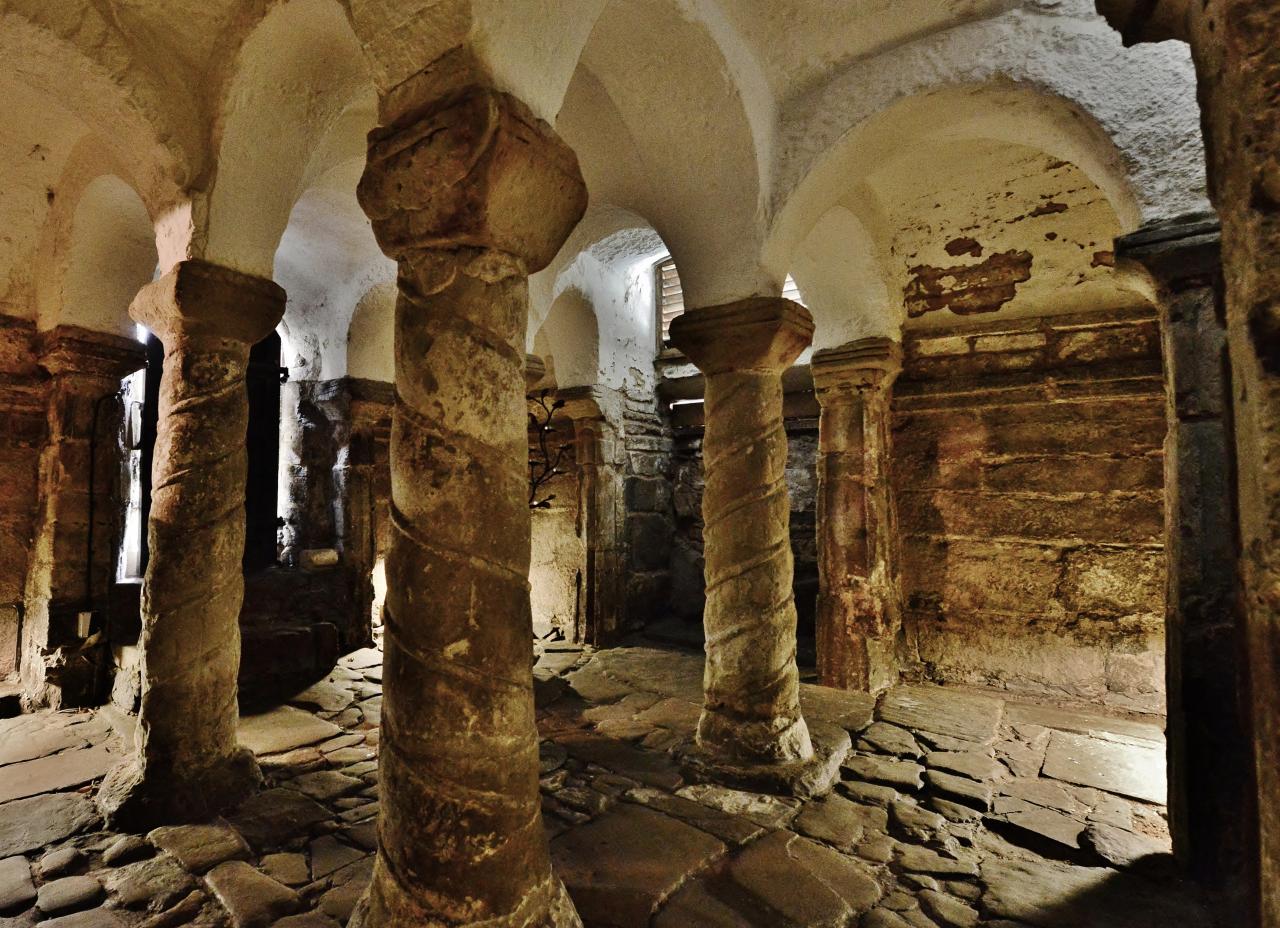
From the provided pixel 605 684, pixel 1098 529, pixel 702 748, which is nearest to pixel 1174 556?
pixel 702 748

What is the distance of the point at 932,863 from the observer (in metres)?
2.49

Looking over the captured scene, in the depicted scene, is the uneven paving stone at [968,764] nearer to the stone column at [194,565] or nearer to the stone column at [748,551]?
the stone column at [748,551]

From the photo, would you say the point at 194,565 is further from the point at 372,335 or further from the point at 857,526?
the point at 857,526

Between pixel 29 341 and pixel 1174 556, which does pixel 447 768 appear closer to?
pixel 1174 556

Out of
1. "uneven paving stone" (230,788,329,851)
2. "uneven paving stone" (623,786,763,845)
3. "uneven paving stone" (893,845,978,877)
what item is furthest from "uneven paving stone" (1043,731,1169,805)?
"uneven paving stone" (230,788,329,851)

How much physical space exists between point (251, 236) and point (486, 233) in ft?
6.42

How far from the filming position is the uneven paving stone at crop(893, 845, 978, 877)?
244cm

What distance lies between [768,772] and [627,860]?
0.92m

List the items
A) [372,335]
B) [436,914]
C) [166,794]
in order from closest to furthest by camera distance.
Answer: [436,914] → [166,794] → [372,335]

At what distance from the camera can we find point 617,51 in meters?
3.08

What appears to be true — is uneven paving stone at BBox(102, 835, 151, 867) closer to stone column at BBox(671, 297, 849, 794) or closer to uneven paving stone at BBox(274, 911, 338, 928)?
uneven paving stone at BBox(274, 911, 338, 928)

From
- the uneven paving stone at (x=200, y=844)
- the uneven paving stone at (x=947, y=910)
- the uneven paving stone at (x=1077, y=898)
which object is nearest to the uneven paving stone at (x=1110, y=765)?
the uneven paving stone at (x=1077, y=898)

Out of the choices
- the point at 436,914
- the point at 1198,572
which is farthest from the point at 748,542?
the point at 436,914

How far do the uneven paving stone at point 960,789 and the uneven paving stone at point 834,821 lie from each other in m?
0.41
